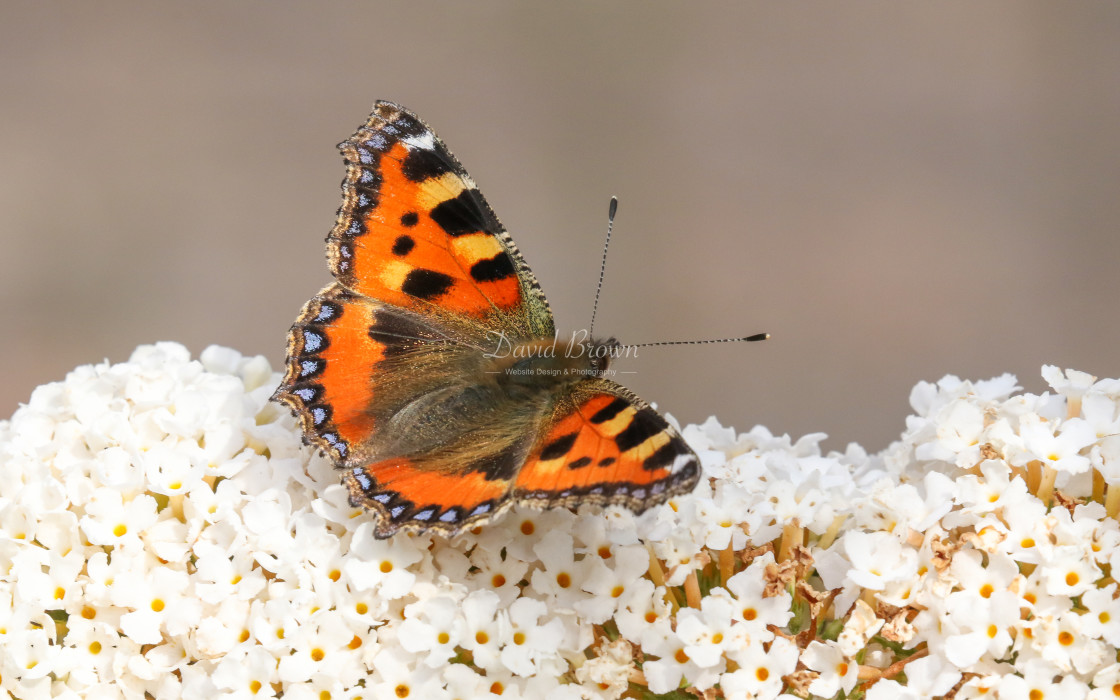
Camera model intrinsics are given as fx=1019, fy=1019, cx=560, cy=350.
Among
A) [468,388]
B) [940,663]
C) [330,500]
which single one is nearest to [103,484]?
[330,500]

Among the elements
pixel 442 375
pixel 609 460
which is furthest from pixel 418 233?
pixel 609 460

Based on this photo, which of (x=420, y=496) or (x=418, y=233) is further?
(x=418, y=233)

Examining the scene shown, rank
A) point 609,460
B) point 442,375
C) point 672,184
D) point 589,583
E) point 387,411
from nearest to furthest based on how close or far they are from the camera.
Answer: point 609,460, point 589,583, point 387,411, point 442,375, point 672,184

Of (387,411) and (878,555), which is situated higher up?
(387,411)

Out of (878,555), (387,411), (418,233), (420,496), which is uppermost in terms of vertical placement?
(418,233)

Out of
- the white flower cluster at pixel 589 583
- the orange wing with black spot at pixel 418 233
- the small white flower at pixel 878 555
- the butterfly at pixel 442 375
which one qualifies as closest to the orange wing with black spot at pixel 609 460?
the butterfly at pixel 442 375

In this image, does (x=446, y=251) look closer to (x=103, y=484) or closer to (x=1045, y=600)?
(x=103, y=484)

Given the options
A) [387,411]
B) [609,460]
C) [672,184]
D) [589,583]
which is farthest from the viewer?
[672,184]

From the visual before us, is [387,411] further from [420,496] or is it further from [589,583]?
[589,583]
